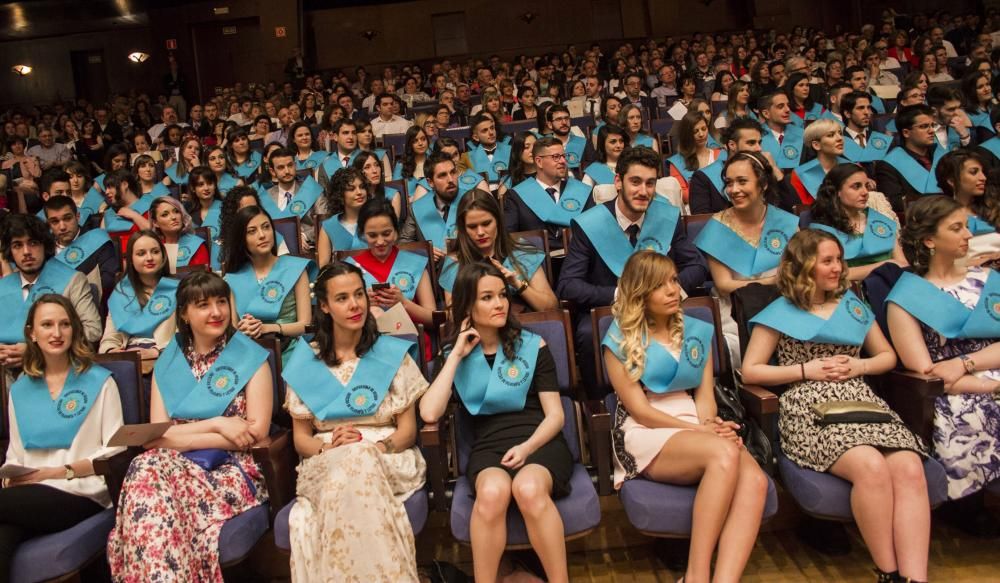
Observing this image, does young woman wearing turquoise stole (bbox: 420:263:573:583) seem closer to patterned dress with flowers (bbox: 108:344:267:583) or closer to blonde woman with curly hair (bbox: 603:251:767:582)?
blonde woman with curly hair (bbox: 603:251:767:582)

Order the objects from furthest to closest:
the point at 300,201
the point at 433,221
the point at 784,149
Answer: the point at 784,149 → the point at 300,201 → the point at 433,221

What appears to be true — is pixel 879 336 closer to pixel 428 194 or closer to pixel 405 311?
pixel 405 311

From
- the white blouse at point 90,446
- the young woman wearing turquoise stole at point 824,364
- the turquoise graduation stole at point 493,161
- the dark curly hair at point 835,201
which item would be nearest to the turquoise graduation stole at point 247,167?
the turquoise graduation stole at point 493,161

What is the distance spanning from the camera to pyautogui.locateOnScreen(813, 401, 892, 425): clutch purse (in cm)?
192

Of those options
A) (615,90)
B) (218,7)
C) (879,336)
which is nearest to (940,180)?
(879,336)

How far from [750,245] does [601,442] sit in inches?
42.0

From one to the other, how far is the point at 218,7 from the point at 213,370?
434 inches

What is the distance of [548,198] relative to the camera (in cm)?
345

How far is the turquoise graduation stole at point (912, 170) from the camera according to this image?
135 inches

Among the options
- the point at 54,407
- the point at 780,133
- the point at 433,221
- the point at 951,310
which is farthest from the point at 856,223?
the point at 54,407

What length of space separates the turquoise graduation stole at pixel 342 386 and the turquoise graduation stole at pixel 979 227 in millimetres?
1981

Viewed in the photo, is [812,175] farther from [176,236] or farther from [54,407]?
[54,407]

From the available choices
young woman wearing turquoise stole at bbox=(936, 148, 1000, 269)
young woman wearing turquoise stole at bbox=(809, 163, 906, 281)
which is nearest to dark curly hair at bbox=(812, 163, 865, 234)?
young woman wearing turquoise stole at bbox=(809, 163, 906, 281)

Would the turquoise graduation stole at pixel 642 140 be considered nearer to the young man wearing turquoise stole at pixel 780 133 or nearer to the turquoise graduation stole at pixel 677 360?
the young man wearing turquoise stole at pixel 780 133
